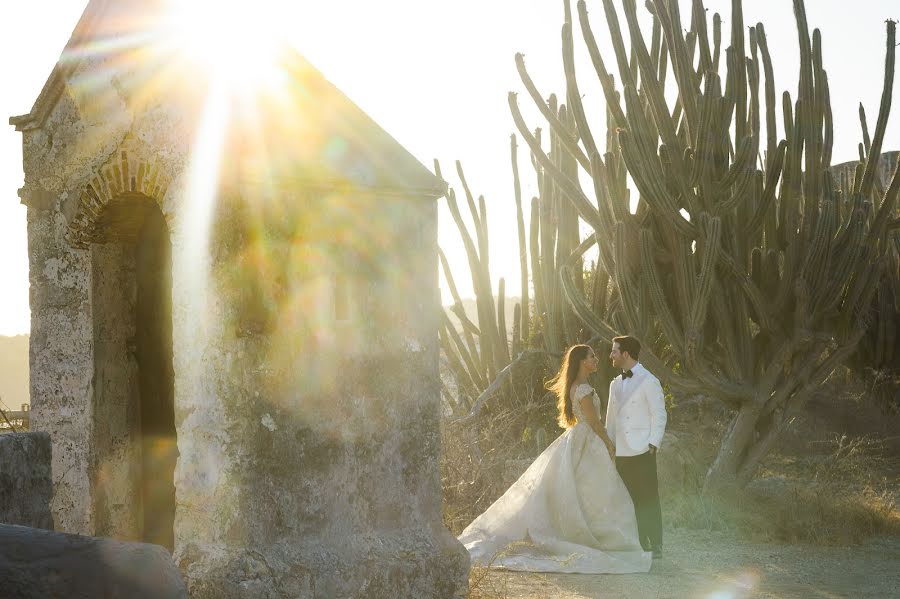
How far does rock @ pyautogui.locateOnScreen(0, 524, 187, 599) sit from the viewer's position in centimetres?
227

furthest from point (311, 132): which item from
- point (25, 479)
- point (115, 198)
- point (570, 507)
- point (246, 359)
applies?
point (570, 507)

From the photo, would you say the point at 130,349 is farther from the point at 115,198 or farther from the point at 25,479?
the point at 25,479

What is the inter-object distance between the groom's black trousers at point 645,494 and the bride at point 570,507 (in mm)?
65

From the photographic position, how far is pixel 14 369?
5678cm

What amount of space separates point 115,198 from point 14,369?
5654cm

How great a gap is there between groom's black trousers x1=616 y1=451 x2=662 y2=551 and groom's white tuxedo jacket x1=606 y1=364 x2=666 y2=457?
8 cm

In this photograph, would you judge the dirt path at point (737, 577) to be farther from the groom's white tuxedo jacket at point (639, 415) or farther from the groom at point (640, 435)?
the groom's white tuxedo jacket at point (639, 415)

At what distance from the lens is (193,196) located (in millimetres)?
4852

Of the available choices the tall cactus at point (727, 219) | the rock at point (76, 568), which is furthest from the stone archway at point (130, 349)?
the tall cactus at point (727, 219)

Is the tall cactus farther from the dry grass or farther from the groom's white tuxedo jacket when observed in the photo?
the groom's white tuxedo jacket

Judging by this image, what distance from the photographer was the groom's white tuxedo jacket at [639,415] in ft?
23.1

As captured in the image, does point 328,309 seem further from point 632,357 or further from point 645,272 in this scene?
point 645,272

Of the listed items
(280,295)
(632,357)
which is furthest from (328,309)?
(632,357)

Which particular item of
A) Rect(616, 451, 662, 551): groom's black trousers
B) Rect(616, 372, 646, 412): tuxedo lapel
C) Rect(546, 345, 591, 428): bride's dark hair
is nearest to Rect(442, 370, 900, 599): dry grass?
Rect(616, 451, 662, 551): groom's black trousers
